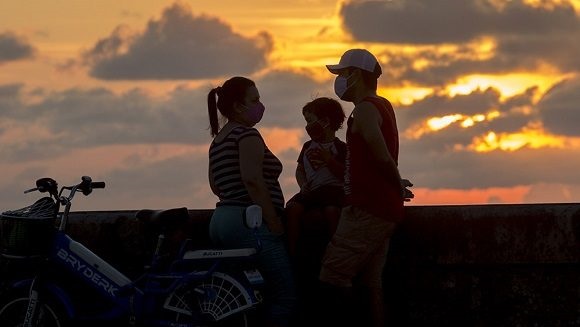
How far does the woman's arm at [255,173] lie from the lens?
750 centimetres

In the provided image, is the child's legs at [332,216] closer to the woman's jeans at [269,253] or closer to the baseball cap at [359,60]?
the woman's jeans at [269,253]

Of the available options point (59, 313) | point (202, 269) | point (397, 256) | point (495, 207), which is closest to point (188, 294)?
point (202, 269)

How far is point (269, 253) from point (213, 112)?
3.27 feet

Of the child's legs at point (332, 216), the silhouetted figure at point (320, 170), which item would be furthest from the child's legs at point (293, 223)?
the child's legs at point (332, 216)

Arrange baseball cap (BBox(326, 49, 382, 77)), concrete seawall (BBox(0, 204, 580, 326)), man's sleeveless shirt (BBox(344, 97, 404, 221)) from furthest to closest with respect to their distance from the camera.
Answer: concrete seawall (BBox(0, 204, 580, 326)) → baseball cap (BBox(326, 49, 382, 77)) → man's sleeveless shirt (BBox(344, 97, 404, 221))

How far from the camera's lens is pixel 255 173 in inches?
295

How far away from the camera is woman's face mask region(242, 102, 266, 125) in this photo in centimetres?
773

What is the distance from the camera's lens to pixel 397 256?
8.58 meters

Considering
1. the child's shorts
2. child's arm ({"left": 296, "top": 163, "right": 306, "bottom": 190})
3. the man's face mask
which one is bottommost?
the child's shorts

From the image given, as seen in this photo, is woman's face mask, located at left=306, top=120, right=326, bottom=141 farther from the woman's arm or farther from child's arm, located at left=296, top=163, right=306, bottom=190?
the woman's arm

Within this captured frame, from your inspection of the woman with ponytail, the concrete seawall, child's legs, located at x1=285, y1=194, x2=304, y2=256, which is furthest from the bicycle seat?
child's legs, located at x1=285, y1=194, x2=304, y2=256

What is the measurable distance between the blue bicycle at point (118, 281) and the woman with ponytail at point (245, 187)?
0.12 meters

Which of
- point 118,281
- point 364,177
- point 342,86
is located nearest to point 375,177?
point 364,177

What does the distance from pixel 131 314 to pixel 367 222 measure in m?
1.82
